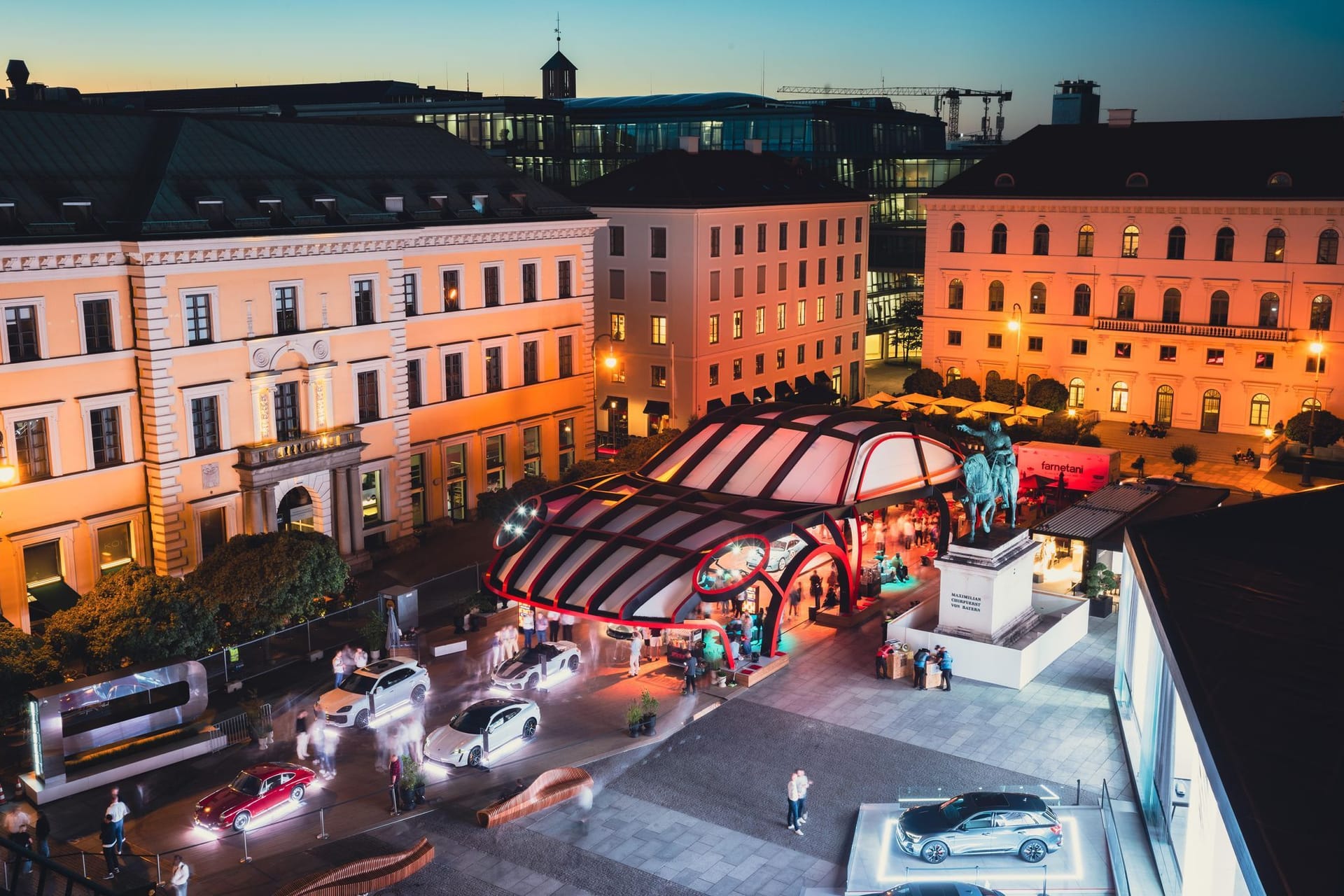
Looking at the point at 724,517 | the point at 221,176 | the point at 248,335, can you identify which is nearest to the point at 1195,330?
the point at 724,517

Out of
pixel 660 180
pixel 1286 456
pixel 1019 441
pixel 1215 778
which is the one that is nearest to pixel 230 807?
pixel 1215 778

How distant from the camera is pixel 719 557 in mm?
44594

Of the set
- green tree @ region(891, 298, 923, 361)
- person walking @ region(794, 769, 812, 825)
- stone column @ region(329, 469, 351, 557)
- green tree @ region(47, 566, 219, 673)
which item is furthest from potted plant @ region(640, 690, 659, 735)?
green tree @ region(891, 298, 923, 361)

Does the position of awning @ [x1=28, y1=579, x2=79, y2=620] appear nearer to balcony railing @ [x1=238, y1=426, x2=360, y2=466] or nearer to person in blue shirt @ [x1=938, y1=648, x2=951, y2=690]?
balcony railing @ [x1=238, y1=426, x2=360, y2=466]

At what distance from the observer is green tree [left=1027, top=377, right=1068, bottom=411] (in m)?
79.1

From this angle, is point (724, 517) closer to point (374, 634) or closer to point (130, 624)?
point (374, 634)

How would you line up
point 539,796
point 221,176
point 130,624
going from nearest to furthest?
point 539,796 < point 130,624 < point 221,176

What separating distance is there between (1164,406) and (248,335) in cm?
5590

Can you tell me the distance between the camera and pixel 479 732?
3666 cm

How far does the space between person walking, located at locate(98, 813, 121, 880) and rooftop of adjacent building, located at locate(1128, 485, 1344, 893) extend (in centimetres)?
2447

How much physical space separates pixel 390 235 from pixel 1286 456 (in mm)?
50124

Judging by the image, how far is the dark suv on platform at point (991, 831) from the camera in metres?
30.4

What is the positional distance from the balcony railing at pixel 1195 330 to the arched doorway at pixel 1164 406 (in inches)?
141

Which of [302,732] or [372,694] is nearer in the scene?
[302,732]
